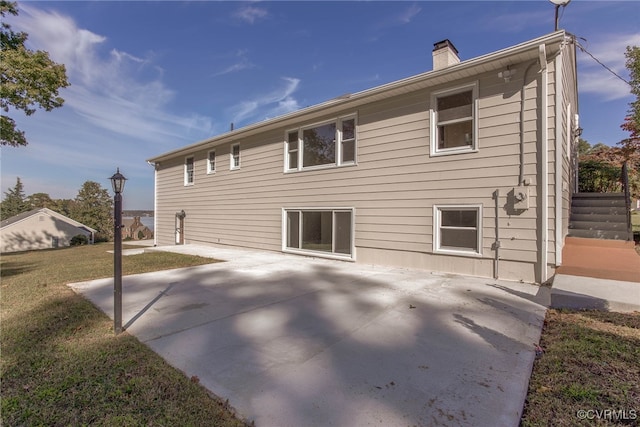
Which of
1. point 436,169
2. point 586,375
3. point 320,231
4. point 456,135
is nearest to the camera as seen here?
point 586,375

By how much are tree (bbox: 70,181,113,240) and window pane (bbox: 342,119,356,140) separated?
146 ft

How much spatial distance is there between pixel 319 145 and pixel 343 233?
2838 millimetres

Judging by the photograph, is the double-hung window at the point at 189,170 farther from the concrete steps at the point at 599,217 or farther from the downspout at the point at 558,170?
the concrete steps at the point at 599,217

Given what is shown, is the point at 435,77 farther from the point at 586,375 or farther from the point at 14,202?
the point at 14,202

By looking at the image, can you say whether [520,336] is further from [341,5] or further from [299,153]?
[341,5]

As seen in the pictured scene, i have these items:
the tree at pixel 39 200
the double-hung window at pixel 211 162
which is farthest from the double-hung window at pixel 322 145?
the tree at pixel 39 200

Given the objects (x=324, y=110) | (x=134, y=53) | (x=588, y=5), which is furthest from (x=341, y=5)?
(x=134, y=53)

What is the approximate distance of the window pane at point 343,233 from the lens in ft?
27.2

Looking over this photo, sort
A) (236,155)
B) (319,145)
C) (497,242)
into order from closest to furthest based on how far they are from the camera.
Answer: (497,242), (319,145), (236,155)

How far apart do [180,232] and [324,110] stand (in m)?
10.3

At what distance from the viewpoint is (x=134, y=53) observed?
11.4 m

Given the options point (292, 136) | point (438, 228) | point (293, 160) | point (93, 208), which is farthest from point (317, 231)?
point (93, 208)

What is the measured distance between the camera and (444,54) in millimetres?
7031

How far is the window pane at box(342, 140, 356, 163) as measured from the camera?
27.0 ft
